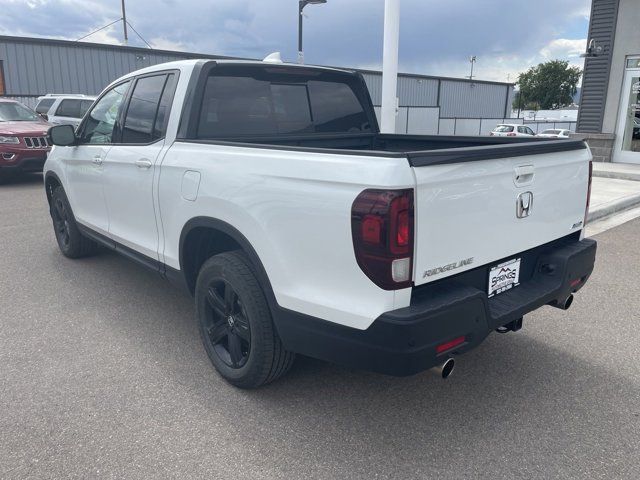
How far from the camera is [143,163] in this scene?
12.1ft

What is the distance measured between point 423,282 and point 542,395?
4.46ft

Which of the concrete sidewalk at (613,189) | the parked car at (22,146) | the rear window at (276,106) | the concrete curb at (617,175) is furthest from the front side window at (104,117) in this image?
the concrete curb at (617,175)

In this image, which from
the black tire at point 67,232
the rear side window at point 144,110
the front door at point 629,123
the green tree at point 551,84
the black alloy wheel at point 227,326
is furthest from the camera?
the green tree at point 551,84

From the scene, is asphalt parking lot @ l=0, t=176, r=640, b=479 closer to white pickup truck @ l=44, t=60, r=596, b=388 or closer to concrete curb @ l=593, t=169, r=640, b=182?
white pickup truck @ l=44, t=60, r=596, b=388

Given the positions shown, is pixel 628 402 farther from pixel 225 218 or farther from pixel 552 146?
pixel 225 218

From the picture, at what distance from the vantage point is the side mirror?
183 inches

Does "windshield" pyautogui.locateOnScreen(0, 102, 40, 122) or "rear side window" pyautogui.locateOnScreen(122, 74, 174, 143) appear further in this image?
Answer: "windshield" pyautogui.locateOnScreen(0, 102, 40, 122)

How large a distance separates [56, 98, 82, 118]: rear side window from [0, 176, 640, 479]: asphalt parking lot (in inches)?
467

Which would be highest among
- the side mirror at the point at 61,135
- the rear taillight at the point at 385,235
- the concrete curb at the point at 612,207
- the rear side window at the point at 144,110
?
the rear side window at the point at 144,110

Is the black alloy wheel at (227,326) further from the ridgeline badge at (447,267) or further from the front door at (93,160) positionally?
the front door at (93,160)

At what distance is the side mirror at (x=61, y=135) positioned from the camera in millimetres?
4645

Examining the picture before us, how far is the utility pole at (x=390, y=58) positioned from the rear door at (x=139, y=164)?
17.3 feet

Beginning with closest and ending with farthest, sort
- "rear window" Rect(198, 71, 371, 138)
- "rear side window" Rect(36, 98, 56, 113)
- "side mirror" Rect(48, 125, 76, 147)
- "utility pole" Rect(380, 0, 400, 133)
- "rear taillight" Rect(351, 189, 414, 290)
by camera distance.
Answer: "rear taillight" Rect(351, 189, 414, 290)
"rear window" Rect(198, 71, 371, 138)
"side mirror" Rect(48, 125, 76, 147)
"utility pole" Rect(380, 0, 400, 133)
"rear side window" Rect(36, 98, 56, 113)

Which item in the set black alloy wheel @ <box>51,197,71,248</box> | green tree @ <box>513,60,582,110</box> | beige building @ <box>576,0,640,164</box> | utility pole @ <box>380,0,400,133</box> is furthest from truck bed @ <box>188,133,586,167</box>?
green tree @ <box>513,60,582,110</box>
